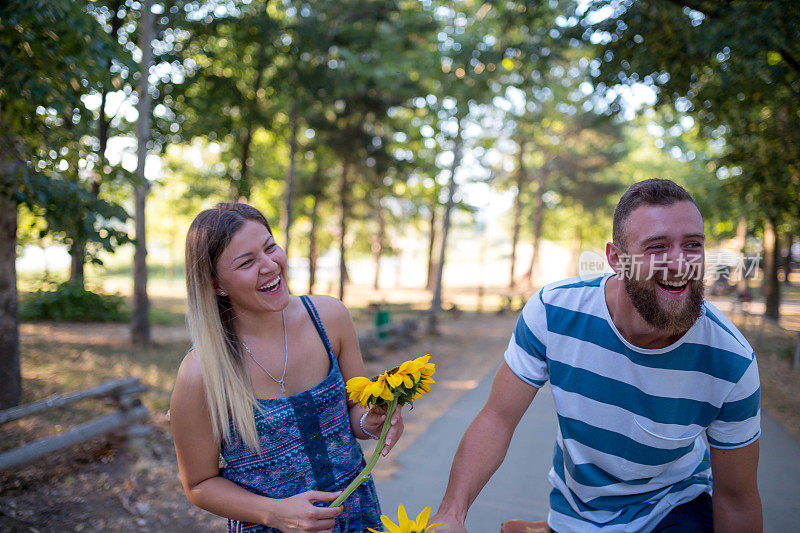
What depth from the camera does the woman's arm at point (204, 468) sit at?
198cm

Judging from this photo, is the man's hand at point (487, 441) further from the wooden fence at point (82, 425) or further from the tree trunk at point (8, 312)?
the tree trunk at point (8, 312)

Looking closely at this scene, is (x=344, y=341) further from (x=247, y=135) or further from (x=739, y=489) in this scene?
(x=247, y=135)

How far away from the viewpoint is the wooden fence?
14.2 ft

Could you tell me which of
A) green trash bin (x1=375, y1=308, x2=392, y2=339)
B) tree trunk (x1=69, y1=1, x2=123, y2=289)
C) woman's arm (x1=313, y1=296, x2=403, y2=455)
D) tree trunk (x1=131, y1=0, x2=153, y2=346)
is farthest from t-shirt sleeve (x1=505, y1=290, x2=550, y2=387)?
green trash bin (x1=375, y1=308, x2=392, y2=339)

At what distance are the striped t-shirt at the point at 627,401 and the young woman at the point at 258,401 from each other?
69 centimetres

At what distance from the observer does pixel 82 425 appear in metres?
5.34

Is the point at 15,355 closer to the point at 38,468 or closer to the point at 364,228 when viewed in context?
the point at 38,468

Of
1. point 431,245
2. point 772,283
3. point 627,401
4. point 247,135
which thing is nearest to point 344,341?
point 627,401

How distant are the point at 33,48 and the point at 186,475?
4.20 metres

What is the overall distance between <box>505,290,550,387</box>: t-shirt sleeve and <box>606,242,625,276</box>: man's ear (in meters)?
0.31

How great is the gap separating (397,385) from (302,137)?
17.8 metres

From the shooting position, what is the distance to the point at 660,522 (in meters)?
2.12

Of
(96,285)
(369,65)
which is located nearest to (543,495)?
(369,65)

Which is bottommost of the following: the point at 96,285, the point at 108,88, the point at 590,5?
the point at 96,285
